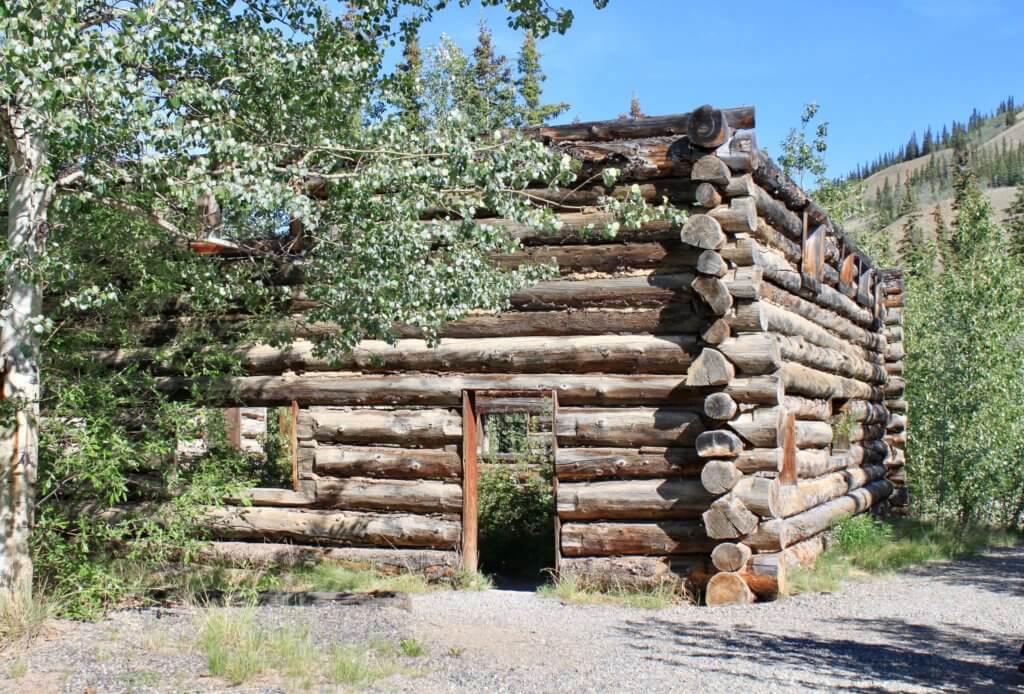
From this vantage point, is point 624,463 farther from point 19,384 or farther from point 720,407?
point 19,384

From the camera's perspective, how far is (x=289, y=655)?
6.95 meters

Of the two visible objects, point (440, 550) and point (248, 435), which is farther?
point (248, 435)

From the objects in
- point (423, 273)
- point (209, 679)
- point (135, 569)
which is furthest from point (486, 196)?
point (135, 569)

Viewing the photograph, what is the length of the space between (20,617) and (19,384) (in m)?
1.67

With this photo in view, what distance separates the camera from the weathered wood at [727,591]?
973 centimetres

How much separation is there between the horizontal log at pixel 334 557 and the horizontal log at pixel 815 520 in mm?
A: 3016

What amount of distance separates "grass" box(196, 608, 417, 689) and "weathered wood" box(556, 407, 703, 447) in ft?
11.3

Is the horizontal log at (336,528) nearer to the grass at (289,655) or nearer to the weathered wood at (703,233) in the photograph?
the grass at (289,655)

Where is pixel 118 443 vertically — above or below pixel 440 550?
above

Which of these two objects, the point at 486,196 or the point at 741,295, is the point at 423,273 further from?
the point at 741,295

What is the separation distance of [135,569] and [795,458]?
266 inches

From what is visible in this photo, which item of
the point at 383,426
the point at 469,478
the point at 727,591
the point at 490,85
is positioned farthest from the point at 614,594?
the point at 490,85

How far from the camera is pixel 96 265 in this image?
30.1 feet

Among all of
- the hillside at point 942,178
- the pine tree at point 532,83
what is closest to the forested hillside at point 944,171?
the hillside at point 942,178
